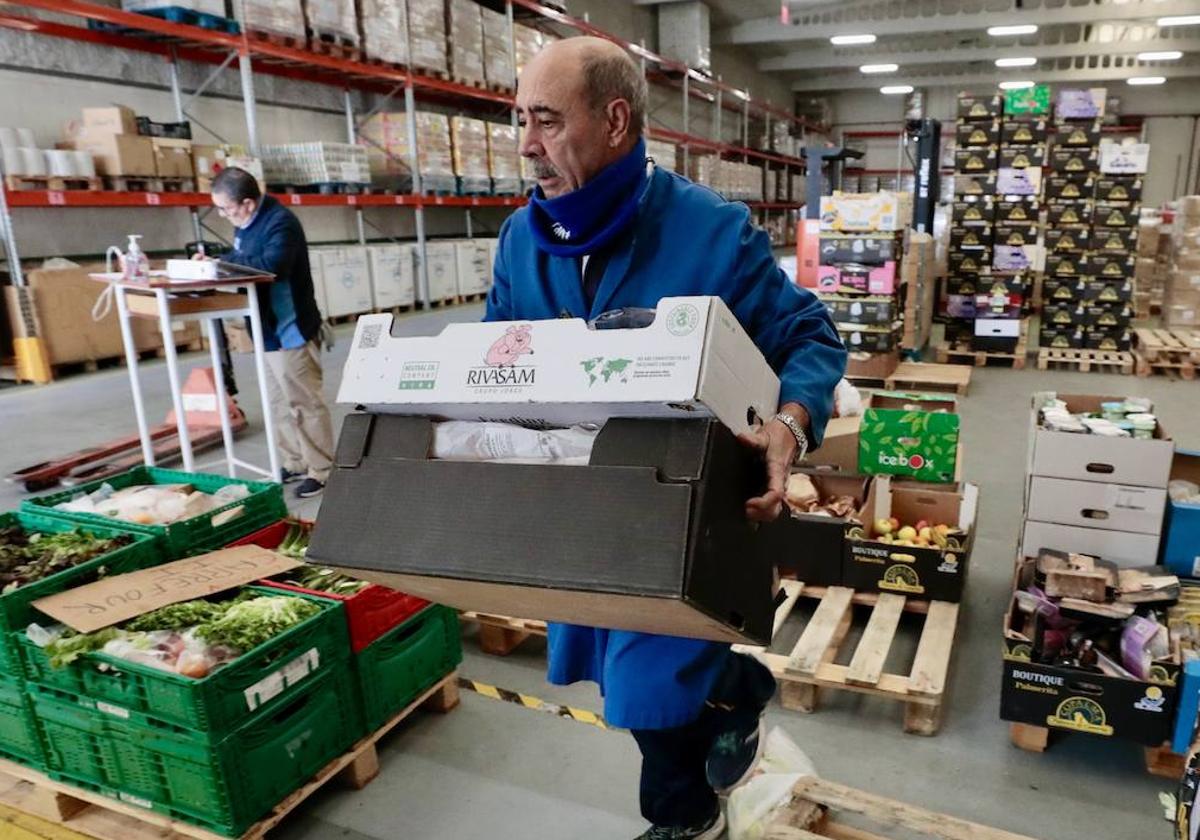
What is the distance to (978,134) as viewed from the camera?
8.44 metres

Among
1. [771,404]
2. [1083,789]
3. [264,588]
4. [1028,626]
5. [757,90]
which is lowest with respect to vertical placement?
[1083,789]

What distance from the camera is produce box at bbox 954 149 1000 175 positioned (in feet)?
27.7

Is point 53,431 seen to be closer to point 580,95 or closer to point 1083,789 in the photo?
point 580,95

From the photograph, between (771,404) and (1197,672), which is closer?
(771,404)

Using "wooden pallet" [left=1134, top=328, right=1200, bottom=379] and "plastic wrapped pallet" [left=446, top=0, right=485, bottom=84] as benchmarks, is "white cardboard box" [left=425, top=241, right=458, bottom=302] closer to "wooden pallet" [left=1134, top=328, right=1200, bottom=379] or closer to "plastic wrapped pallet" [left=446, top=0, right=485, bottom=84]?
"plastic wrapped pallet" [left=446, top=0, right=485, bottom=84]

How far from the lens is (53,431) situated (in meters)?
5.73

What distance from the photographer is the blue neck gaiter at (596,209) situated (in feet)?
5.08

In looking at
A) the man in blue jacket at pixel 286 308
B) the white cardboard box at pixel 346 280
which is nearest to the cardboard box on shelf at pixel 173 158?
the white cardboard box at pixel 346 280

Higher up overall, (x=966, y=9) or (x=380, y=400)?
(x=966, y=9)

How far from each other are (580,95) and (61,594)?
1945 mm

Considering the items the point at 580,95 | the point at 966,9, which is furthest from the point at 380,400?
the point at 966,9

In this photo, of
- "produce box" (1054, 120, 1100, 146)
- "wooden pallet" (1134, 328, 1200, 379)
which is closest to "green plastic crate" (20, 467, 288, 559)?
"wooden pallet" (1134, 328, 1200, 379)

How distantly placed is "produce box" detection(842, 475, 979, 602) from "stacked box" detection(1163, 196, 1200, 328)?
8.00 m

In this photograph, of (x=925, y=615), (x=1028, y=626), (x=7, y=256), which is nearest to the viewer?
(x=1028, y=626)
